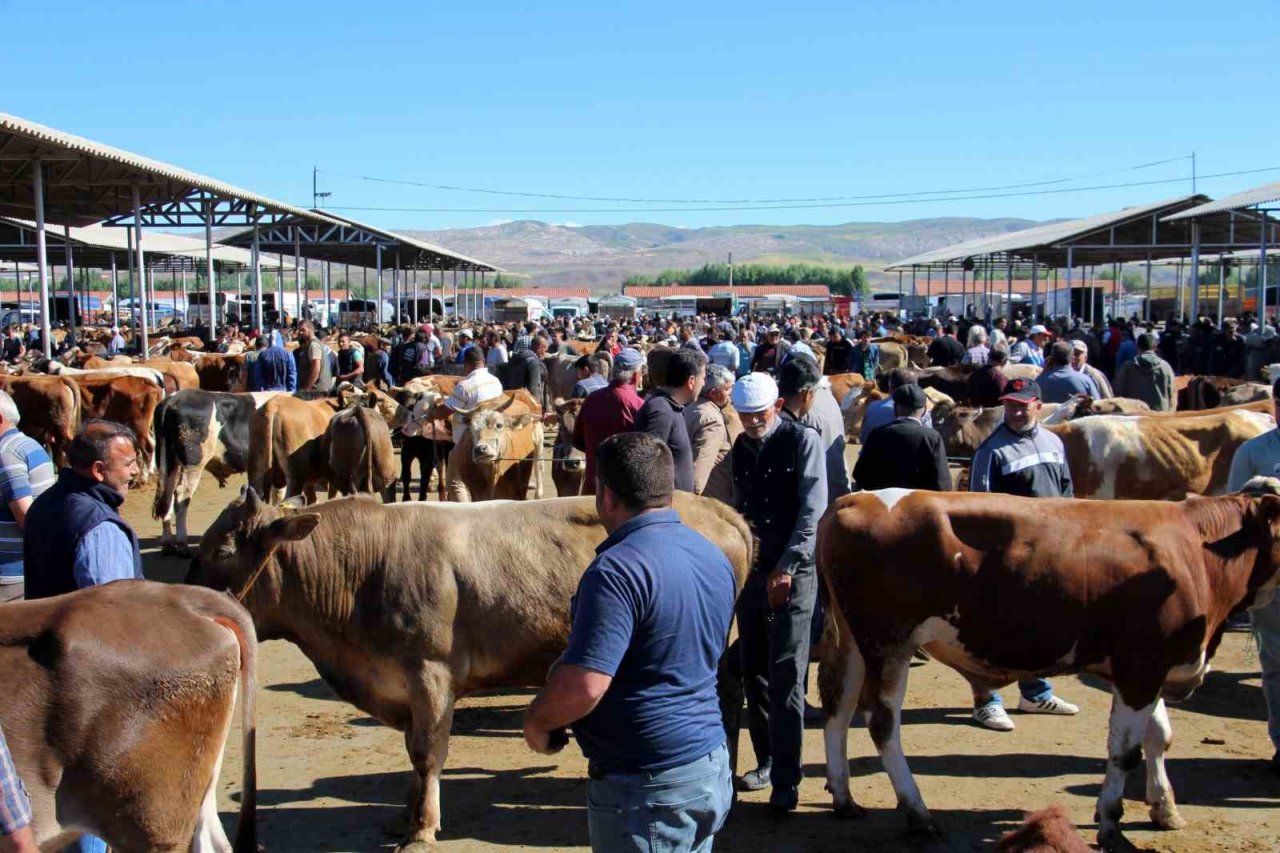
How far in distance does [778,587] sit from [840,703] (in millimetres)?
731

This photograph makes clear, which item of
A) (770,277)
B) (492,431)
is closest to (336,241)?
(492,431)

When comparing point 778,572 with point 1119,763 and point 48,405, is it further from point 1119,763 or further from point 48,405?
point 48,405

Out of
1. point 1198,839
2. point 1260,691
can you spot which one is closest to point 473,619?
point 1198,839

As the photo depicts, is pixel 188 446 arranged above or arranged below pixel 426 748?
above

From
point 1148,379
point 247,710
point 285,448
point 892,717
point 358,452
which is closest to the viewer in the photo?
point 247,710

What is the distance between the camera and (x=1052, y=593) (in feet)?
18.7

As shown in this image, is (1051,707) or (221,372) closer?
(1051,707)

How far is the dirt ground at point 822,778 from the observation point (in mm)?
5941

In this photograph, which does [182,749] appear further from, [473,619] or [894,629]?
[894,629]

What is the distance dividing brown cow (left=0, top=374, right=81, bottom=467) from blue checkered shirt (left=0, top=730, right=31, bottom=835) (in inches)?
530

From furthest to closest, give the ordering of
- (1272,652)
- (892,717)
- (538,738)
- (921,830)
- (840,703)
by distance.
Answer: (1272,652), (840,703), (892,717), (921,830), (538,738)

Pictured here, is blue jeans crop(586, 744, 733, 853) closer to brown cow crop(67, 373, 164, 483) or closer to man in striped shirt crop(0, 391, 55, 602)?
man in striped shirt crop(0, 391, 55, 602)

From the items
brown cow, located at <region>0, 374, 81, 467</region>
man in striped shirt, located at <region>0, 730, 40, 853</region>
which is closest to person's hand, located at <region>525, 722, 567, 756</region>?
man in striped shirt, located at <region>0, 730, 40, 853</region>

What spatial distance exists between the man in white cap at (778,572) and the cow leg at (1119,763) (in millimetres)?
1379
